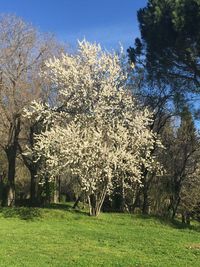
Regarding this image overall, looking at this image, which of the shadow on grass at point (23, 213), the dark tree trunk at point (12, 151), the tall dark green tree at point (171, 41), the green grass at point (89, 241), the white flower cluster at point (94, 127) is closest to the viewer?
the green grass at point (89, 241)

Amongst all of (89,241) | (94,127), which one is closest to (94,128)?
(94,127)

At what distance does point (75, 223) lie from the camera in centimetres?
1792

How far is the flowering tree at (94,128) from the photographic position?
19938mm

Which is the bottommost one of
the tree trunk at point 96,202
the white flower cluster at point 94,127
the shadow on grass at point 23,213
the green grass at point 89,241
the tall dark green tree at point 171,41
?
the green grass at point 89,241

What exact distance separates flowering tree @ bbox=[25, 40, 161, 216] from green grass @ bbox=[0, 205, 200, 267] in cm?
206

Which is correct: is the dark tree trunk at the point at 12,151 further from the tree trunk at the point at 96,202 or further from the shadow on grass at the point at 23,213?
the tree trunk at the point at 96,202

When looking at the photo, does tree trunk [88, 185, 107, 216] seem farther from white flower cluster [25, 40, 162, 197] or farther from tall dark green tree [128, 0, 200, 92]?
tall dark green tree [128, 0, 200, 92]

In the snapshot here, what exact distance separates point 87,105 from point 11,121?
7.49 meters

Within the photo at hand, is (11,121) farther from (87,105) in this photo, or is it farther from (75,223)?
(75,223)

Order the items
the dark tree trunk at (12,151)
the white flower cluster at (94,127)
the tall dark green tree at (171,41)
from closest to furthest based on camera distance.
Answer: the tall dark green tree at (171,41) < the white flower cluster at (94,127) < the dark tree trunk at (12,151)

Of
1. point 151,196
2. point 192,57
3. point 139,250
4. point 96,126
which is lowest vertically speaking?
point 139,250

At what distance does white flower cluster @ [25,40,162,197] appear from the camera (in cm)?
1992

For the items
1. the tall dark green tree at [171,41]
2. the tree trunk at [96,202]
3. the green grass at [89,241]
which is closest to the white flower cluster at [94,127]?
the tree trunk at [96,202]

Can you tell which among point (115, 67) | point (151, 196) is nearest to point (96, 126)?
point (115, 67)
